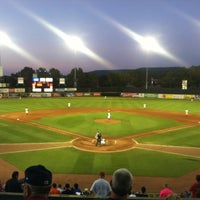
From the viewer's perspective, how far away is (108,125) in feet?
127

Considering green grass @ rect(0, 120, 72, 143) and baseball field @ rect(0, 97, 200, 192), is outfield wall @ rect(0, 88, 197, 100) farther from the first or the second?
green grass @ rect(0, 120, 72, 143)

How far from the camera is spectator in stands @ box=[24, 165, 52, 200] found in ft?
12.4

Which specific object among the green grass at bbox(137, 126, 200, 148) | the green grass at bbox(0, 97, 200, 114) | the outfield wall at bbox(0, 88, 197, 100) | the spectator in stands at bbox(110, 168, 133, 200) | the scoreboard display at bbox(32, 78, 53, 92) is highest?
the scoreboard display at bbox(32, 78, 53, 92)

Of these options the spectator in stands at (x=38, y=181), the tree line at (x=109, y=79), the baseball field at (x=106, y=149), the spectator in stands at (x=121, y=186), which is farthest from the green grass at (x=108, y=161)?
the tree line at (x=109, y=79)

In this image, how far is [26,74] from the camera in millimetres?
183500

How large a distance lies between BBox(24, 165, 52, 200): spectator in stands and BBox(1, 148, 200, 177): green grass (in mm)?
17670

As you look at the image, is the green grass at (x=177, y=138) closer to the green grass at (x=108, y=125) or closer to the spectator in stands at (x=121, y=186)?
the green grass at (x=108, y=125)

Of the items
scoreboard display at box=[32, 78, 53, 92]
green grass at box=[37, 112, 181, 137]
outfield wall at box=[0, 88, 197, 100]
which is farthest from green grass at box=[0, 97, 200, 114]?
green grass at box=[37, 112, 181, 137]

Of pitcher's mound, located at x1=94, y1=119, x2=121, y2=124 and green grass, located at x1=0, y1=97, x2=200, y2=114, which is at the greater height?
green grass, located at x1=0, y1=97, x2=200, y2=114

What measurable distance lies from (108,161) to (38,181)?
20.1 m

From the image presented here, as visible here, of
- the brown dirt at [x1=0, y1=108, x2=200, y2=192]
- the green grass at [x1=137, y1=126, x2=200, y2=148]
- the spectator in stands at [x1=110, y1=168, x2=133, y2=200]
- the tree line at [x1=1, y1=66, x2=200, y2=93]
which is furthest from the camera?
the tree line at [x1=1, y1=66, x2=200, y2=93]

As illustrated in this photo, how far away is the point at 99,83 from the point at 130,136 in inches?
4366

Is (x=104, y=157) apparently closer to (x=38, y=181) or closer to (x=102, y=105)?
(x=38, y=181)

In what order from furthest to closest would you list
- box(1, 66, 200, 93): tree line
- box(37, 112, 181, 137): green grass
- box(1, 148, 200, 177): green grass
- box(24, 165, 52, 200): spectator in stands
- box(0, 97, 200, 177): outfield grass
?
box(1, 66, 200, 93): tree line → box(37, 112, 181, 137): green grass → box(0, 97, 200, 177): outfield grass → box(1, 148, 200, 177): green grass → box(24, 165, 52, 200): spectator in stands
